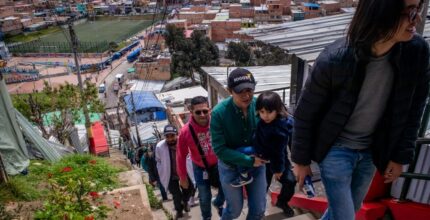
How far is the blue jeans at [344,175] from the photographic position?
5.60ft

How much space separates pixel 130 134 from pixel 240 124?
54.3ft

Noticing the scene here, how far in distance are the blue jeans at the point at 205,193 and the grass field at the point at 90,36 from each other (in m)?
46.5

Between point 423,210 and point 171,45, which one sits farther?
point 171,45

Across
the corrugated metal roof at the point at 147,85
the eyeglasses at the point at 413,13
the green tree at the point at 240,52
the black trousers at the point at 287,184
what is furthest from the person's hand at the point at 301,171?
the corrugated metal roof at the point at 147,85

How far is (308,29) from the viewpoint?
5.54 m

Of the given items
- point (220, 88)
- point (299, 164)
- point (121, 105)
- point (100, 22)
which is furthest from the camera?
point (100, 22)

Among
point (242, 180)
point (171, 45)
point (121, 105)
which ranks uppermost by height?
point (242, 180)

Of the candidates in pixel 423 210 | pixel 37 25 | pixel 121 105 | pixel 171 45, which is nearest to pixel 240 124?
pixel 423 210

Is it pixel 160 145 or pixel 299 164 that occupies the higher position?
pixel 299 164

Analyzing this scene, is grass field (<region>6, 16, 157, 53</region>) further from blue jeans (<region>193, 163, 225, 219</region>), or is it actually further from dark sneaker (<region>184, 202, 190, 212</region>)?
blue jeans (<region>193, 163, 225, 219</region>)

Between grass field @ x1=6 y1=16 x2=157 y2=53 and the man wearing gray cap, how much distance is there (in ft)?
155

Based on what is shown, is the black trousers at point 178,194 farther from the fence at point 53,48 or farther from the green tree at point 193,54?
the fence at point 53,48

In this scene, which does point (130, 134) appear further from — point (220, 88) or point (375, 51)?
point (375, 51)

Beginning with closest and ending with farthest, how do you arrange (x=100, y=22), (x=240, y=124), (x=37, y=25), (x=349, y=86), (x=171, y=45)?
(x=349, y=86) < (x=240, y=124) < (x=171, y=45) < (x=37, y=25) < (x=100, y=22)
